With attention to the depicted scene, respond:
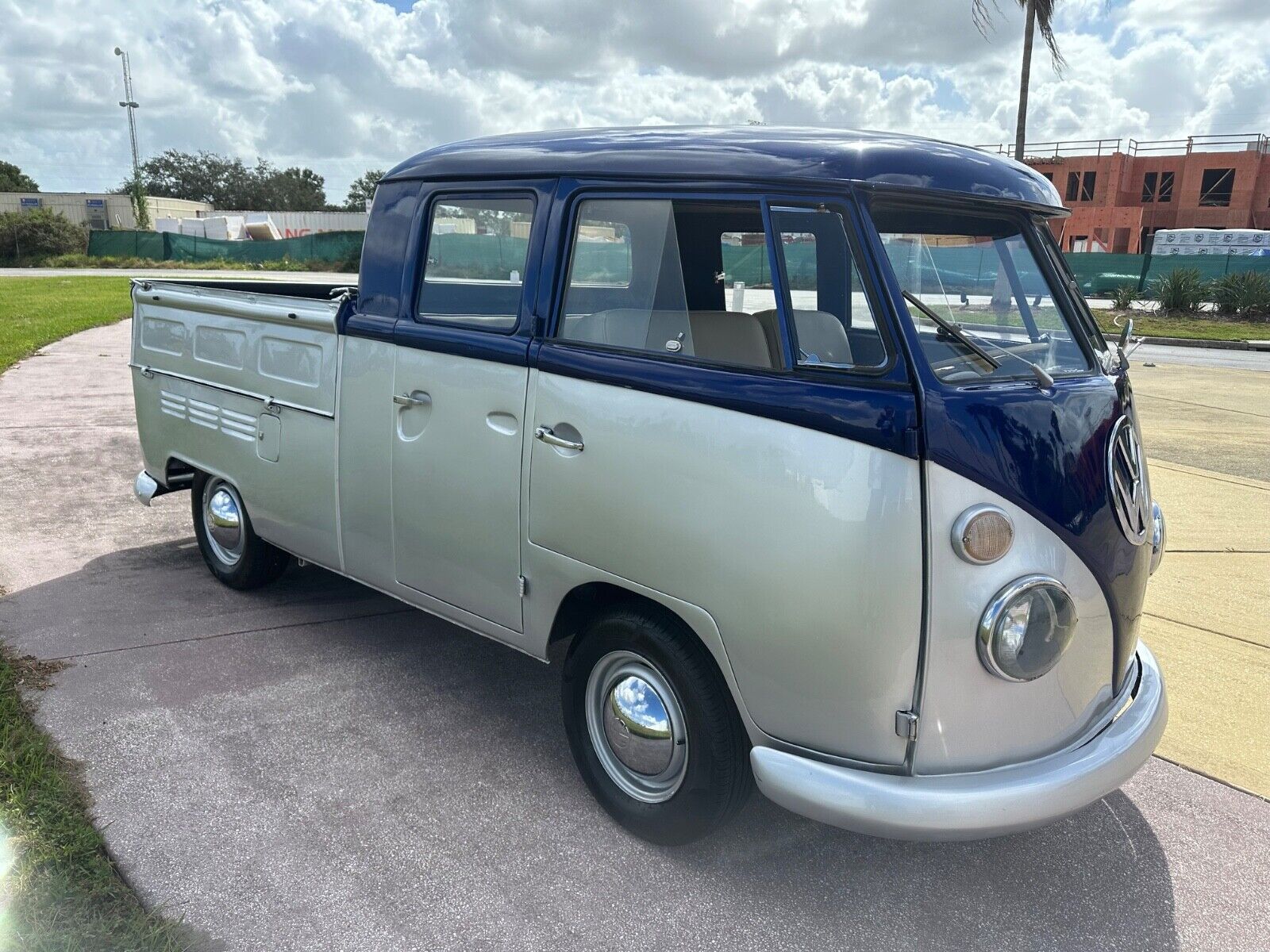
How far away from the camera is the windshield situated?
2.55m

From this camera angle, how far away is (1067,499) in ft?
8.02

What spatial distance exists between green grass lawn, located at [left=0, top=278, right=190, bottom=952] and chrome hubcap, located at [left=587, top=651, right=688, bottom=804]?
4.10ft

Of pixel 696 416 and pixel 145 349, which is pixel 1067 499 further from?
pixel 145 349

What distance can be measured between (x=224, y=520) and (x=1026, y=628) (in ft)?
12.6

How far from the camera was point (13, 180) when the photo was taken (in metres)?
87.8

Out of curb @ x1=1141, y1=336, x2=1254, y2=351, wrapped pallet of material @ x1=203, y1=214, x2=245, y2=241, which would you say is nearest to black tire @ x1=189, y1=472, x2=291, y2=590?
curb @ x1=1141, y1=336, x2=1254, y2=351

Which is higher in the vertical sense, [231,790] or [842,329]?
[842,329]

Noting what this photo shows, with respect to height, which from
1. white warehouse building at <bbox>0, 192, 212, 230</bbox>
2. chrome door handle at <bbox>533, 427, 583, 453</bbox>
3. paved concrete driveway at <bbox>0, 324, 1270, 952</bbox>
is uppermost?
white warehouse building at <bbox>0, 192, 212, 230</bbox>

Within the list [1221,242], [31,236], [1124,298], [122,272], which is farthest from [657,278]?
[31,236]

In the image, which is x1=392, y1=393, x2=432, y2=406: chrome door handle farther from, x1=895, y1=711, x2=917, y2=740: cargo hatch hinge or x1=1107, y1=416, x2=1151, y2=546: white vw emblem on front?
x1=1107, y1=416, x2=1151, y2=546: white vw emblem on front

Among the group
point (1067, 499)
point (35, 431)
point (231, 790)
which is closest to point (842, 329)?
point (1067, 499)

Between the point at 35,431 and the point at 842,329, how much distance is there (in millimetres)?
8289

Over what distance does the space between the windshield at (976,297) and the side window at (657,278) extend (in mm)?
433

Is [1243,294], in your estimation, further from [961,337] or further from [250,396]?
[250,396]
